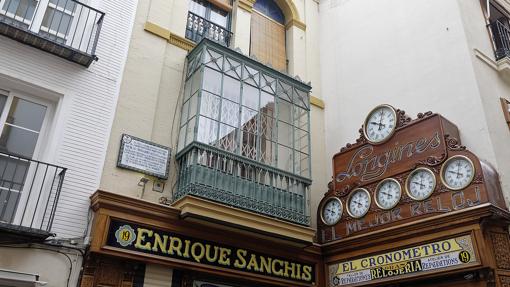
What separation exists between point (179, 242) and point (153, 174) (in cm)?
113

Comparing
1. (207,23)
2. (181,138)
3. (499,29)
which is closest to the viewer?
(181,138)

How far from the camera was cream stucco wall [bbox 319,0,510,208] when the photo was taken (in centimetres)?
714

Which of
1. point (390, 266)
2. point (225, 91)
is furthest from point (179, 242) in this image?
point (390, 266)

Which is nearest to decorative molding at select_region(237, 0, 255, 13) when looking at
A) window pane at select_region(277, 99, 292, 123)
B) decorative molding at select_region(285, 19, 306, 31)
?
decorative molding at select_region(285, 19, 306, 31)

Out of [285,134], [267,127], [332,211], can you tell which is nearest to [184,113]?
[267,127]

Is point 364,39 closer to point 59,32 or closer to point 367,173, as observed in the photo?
point 367,173

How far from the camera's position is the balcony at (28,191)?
5.67 metres

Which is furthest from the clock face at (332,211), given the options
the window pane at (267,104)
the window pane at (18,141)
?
the window pane at (18,141)

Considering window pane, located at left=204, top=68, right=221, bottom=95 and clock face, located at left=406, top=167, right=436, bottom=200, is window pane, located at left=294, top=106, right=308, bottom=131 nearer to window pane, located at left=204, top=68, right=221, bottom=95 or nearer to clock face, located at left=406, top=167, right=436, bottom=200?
window pane, located at left=204, top=68, right=221, bottom=95

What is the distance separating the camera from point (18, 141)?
615 cm

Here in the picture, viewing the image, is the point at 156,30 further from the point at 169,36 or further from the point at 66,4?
the point at 66,4

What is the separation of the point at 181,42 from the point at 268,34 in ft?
8.43

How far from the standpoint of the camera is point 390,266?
679 centimetres

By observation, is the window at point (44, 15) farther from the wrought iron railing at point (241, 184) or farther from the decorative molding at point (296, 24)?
the decorative molding at point (296, 24)
